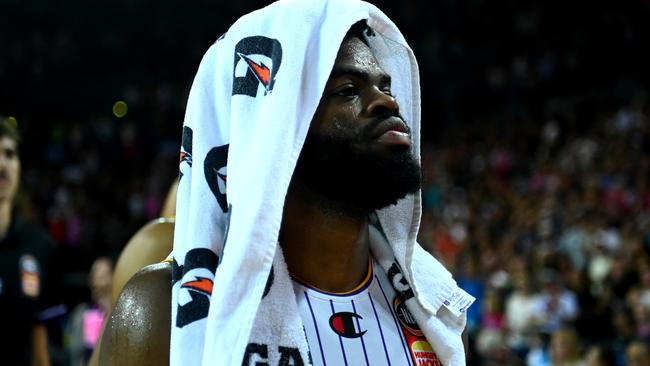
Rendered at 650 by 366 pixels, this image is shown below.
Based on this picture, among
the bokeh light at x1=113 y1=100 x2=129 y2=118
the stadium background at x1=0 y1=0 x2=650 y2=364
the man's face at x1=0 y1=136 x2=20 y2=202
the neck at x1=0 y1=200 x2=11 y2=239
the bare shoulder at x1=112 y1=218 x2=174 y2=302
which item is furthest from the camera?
the bokeh light at x1=113 y1=100 x2=129 y2=118

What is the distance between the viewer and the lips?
2.00 metres

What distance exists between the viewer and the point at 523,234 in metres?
10.6

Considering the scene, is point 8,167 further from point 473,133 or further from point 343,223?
point 473,133

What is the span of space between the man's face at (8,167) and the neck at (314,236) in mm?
2379

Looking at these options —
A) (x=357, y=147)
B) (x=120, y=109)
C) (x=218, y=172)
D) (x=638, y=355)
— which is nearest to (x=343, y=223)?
(x=357, y=147)

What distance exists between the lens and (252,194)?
181 centimetres

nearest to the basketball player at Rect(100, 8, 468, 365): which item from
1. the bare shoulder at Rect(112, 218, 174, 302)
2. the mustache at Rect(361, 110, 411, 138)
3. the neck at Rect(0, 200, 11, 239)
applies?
the mustache at Rect(361, 110, 411, 138)

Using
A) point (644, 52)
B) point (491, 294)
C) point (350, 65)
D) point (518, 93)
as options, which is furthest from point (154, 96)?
point (350, 65)

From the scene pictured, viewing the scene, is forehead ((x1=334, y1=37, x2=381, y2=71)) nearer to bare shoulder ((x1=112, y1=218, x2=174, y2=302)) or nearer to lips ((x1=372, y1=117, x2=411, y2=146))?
Result: lips ((x1=372, y1=117, x2=411, y2=146))

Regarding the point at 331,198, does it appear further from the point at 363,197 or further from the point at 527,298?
the point at 527,298

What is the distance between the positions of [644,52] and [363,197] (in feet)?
46.9

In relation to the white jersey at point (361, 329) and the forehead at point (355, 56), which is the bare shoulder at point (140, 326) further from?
the forehead at point (355, 56)

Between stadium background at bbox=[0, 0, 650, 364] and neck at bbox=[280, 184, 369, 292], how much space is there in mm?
5440

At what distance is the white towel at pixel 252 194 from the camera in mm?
1770
